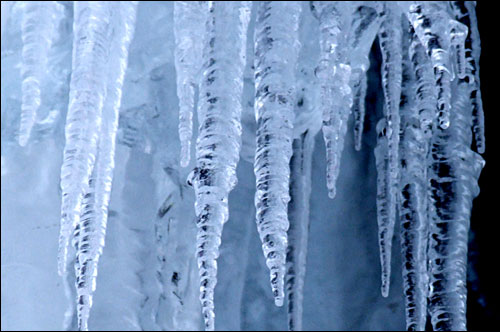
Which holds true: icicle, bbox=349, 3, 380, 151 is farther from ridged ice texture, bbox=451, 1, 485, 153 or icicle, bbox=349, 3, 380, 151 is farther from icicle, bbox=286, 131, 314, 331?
icicle, bbox=286, 131, 314, 331

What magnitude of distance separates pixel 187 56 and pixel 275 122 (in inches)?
10.0

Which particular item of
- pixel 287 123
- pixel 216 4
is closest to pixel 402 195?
pixel 287 123

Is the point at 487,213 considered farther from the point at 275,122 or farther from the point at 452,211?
the point at 275,122

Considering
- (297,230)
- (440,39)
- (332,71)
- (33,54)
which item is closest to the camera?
(440,39)

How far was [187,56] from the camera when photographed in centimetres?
126

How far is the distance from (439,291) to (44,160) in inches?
43.8

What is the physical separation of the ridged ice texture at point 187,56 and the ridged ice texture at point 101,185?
0.42 ft

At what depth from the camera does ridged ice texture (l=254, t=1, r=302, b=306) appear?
3.38 feet


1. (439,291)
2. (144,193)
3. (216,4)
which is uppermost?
(216,4)

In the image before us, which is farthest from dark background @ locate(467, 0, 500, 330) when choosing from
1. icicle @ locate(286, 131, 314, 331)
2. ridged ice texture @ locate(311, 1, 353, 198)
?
ridged ice texture @ locate(311, 1, 353, 198)

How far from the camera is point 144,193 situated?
1806 mm

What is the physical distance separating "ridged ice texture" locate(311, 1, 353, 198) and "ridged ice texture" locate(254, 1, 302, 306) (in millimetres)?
55

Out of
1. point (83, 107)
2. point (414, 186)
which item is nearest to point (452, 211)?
point (414, 186)

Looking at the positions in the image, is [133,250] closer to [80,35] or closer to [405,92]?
[80,35]
